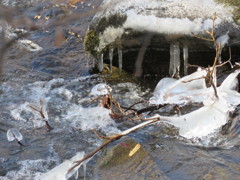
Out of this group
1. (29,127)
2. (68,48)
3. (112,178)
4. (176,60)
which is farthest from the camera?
(68,48)

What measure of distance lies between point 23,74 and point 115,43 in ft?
6.04

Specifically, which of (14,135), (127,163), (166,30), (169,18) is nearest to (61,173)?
(127,163)

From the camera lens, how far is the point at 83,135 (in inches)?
169

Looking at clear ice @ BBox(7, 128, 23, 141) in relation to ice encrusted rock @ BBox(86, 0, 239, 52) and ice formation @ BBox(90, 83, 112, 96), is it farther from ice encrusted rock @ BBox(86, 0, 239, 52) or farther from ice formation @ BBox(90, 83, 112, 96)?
ice encrusted rock @ BBox(86, 0, 239, 52)

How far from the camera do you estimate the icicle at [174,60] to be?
5613 mm

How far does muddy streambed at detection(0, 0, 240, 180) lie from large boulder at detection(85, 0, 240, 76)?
0.50 metres

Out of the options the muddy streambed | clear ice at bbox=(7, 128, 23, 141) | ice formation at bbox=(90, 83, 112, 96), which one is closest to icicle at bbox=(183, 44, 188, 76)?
the muddy streambed

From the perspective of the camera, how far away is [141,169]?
128 inches

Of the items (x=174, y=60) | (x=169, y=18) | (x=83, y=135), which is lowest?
(x=83, y=135)

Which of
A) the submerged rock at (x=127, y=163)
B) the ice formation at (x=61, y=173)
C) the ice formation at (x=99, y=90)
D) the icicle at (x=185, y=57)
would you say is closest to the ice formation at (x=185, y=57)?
the icicle at (x=185, y=57)

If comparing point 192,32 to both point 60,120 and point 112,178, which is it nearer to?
point 60,120

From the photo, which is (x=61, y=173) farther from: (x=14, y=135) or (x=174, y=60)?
(x=174, y=60)

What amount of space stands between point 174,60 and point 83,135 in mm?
2103

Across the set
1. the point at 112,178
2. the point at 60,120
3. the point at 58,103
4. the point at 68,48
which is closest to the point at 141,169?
the point at 112,178
